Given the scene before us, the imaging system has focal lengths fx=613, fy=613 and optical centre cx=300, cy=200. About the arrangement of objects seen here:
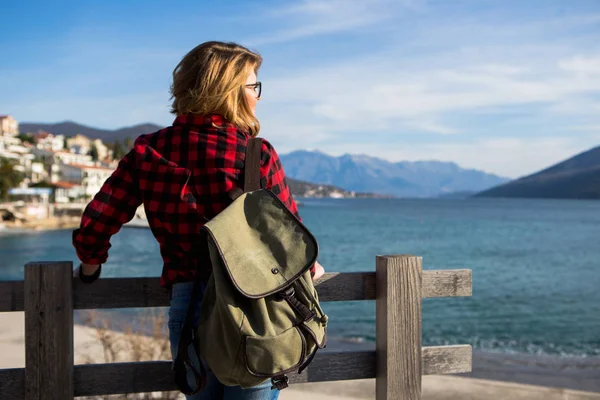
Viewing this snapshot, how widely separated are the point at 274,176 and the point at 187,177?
0.29 m

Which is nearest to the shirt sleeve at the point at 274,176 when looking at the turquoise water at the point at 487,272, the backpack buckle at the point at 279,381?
the backpack buckle at the point at 279,381

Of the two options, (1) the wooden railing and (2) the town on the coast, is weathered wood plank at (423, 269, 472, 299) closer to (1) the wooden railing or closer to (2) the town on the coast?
(1) the wooden railing

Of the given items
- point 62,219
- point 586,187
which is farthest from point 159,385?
point 586,187

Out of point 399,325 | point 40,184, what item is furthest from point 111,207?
point 40,184

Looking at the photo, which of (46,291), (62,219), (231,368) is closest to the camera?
(231,368)

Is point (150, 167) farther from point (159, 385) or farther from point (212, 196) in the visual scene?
point (159, 385)

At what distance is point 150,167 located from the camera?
2.05 m

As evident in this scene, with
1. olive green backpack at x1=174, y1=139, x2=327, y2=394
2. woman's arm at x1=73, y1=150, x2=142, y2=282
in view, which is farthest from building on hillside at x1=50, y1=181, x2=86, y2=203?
olive green backpack at x1=174, y1=139, x2=327, y2=394

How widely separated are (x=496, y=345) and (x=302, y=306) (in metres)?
A: 12.7

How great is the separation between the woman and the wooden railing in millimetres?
508

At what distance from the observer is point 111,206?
2160mm

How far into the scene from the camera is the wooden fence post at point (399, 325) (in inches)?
110

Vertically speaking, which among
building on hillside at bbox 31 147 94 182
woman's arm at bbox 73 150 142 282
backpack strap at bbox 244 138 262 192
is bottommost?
woman's arm at bbox 73 150 142 282

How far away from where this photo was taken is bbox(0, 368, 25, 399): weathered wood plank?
8.23 ft
